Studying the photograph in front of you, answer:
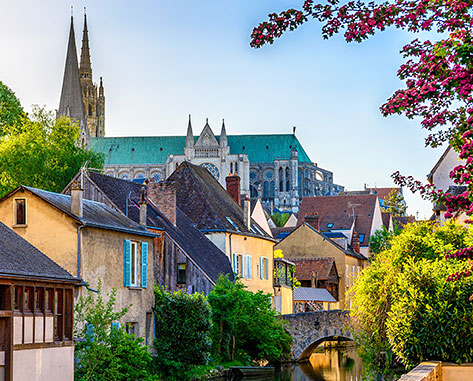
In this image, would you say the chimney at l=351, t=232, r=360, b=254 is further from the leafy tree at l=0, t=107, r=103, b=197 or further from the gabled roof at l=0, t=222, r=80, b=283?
the gabled roof at l=0, t=222, r=80, b=283

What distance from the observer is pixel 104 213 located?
26484 mm

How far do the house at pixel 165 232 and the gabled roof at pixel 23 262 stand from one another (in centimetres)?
894

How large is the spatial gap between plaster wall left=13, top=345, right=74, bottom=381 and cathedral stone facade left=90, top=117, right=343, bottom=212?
157m

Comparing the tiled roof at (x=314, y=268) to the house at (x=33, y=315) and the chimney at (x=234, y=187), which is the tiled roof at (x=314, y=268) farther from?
the house at (x=33, y=315)

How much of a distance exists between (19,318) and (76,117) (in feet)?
470

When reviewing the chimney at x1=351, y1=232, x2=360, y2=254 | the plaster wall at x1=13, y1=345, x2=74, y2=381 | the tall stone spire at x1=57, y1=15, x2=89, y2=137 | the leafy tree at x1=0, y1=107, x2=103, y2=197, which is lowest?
the plaster wall at x1=13, y1=345, x2=74, y2=381

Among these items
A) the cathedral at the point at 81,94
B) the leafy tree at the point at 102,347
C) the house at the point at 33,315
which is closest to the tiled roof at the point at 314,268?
the leafy tree at the point at 102,347

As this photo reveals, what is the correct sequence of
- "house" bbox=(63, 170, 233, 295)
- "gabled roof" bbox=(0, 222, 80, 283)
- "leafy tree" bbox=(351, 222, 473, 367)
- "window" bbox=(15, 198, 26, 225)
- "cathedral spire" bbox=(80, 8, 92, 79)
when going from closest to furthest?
"gabled roof" bbox=(0, 222, 80, 283) → "leafy tree" bbox=(351, 222, 473, 367) → "window" bbox=(15, 198, 26, 225) → "house" bbox=(63, 170, 233, 295) → "cathedral spire" bbox=(80, 8, 92, 79)

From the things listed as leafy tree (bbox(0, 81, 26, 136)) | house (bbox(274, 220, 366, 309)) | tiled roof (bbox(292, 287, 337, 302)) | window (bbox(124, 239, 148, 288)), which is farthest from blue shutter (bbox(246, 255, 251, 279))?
house (bbox(274, 220, 366, 309))

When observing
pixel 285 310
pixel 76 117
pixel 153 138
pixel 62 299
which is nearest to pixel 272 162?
pixel 153 138

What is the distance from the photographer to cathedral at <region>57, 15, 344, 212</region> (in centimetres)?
17812

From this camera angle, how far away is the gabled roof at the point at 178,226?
31.3m

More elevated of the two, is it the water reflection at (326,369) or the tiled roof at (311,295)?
the tiled roof at (311,295)

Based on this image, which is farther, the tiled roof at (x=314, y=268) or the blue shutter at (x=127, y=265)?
the tiled roof at (x=314, y=268)
